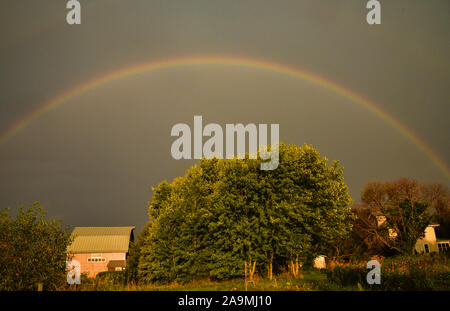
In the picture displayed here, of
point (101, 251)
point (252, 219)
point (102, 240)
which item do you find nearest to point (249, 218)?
point (252, 219)

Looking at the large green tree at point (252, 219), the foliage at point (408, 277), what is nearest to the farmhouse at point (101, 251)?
the large green tree at point (252, 219)

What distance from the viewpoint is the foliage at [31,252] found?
50.2ft

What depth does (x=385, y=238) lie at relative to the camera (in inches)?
2021

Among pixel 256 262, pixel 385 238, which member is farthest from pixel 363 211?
pixel 256 262

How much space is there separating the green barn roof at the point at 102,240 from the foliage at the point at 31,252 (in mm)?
70442

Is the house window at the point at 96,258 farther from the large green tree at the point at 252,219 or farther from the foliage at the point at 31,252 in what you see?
the foliage at the point at 31,252

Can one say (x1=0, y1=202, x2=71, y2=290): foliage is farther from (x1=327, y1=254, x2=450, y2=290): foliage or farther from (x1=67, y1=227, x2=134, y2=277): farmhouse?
(x1=67, y1=227, x2=134, y2=277): farmhouse

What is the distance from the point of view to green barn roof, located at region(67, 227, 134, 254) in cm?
8344

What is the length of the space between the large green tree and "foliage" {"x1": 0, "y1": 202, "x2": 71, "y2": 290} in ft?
51.3

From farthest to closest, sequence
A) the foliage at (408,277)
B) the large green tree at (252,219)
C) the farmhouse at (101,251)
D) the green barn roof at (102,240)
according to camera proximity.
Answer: the green barn roof at (102,240), the farmhouse at (101,251), the large green tree at (252,219), the foliage at (408,277)

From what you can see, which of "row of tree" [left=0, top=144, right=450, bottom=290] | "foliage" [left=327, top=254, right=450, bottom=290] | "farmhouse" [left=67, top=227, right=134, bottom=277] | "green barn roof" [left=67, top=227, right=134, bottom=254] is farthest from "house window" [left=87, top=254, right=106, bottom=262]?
"foliage" [left=327, top=254, right=450, bottom=290]
